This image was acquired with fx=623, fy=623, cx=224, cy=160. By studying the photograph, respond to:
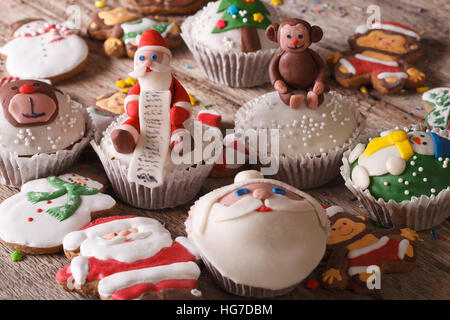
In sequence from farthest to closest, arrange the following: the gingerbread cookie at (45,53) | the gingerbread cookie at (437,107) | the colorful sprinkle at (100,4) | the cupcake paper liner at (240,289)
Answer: the colorful sprinkle at (100,4) → the gingerbread cookie at (45,53) → the gingerbread cookie at (437,107) → the cupcake paper liner at (240,289)

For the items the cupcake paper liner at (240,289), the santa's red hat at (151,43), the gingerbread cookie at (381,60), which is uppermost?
the santa's red hat at (151,43)

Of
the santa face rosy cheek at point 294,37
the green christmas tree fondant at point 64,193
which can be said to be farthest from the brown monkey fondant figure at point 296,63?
the green christmas tree fondant at point 64,193

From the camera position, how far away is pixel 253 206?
1867 mm

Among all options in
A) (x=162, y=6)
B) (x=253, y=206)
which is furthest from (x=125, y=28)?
(x=253, y=206)

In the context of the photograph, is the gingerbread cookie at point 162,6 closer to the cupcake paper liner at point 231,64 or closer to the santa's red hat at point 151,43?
the cupcake paper liner at point 231,64

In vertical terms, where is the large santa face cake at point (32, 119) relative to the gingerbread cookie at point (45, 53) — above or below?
above

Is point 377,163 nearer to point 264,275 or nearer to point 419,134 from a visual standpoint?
point 419,134

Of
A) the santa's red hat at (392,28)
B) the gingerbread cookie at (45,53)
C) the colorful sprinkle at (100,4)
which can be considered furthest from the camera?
the colorful sprinkle at (100,4)

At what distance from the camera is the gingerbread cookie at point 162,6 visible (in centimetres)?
346

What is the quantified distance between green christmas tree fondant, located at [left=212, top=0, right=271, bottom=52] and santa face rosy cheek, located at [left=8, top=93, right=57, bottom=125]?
94 cm

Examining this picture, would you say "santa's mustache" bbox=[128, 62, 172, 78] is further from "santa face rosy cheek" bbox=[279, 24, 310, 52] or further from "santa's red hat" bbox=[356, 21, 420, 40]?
"santa's red hat" bbox=[356, 21, 420, 40]

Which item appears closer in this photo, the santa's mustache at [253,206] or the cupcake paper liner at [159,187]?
the santa's mustache at [253,206]

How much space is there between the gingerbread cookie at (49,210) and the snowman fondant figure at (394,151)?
0.94m

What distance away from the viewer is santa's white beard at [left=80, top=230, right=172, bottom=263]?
2.04m
